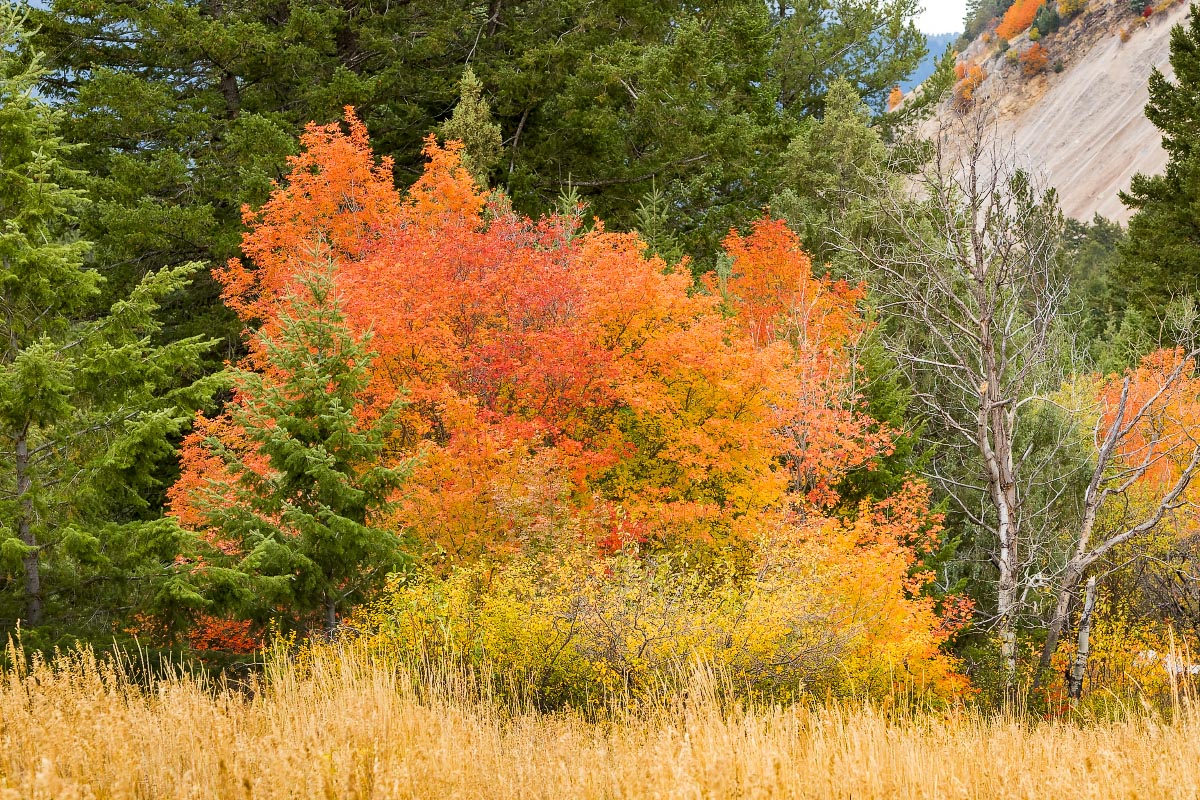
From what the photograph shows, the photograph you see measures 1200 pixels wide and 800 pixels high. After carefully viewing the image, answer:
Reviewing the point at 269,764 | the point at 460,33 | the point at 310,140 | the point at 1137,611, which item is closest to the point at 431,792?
the point at 269,764

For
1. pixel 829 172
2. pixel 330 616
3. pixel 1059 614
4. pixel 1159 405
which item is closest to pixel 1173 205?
pixel 829 172

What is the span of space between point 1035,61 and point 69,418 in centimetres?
12630

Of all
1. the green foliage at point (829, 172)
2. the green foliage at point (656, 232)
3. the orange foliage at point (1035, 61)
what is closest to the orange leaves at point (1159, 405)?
the green foliage at point (829, 172)

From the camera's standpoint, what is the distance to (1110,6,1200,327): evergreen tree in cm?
3741

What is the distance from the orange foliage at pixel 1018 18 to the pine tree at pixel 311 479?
5235 inches

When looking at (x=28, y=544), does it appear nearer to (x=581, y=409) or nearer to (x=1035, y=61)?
(x=581, y=409)

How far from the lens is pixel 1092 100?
107188 millimetres

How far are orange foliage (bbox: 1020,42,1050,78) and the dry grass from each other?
412 ft

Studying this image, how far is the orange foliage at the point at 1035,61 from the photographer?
116 meters

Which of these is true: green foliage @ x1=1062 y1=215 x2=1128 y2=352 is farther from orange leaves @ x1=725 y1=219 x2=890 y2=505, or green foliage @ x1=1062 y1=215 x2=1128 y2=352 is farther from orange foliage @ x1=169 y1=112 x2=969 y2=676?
orange foliage @ x1=169 y1=112 x2=969 y2=676

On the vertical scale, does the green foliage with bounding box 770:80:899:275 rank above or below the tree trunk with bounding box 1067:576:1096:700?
above

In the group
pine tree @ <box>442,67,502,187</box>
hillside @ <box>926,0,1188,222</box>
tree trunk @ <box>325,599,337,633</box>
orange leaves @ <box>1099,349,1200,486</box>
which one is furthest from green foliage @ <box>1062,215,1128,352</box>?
tree trunk @ <box>325,599,337,633</box>

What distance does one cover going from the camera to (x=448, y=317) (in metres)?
17.9

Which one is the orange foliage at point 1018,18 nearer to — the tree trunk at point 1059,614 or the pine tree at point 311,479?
the tree trunk at point 1059,614
